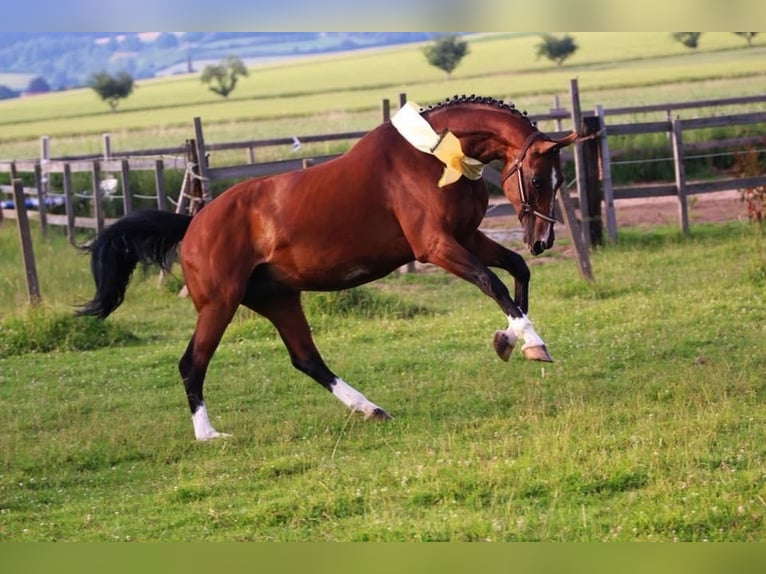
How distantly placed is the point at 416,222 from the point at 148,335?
5.56 meters

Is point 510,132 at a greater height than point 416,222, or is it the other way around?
point 510,132

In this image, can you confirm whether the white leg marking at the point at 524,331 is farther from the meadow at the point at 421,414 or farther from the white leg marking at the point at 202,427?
the white leg marking at the point at 202,427

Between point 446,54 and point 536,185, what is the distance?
69.4 metres

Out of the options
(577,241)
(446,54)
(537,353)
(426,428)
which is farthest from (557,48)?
(537,353)

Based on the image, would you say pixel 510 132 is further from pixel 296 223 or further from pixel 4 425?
pixel 4 425

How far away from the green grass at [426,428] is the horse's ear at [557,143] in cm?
162

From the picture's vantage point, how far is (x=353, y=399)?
863 cm

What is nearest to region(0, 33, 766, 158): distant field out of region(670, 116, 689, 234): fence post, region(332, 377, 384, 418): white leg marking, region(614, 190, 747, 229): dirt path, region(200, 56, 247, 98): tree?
region(200, 56, 247, 98): tree

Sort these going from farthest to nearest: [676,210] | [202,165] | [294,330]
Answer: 1. [676,210]
2. [202,165]
3. [294,330]

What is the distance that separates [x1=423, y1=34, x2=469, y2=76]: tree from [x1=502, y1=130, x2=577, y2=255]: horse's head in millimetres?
68031

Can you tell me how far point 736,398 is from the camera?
26.7 ft

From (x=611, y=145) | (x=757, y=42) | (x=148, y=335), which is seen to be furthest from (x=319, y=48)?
(x=148, y=335)

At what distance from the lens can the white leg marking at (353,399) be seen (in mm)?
8516

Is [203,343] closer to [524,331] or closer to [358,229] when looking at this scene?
[358,229]
